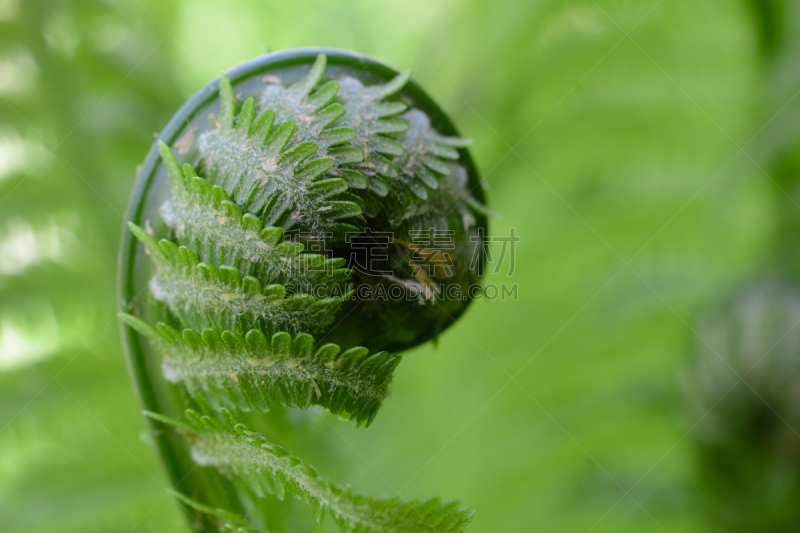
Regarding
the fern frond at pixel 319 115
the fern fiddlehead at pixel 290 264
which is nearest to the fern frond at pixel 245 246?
the fern fiddlehead at pixel 290 264

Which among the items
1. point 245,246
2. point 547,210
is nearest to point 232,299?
point 245,246

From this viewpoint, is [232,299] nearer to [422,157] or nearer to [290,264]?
[290,264]

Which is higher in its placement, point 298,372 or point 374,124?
point 374,124

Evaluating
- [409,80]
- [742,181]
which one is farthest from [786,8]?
[409,80]

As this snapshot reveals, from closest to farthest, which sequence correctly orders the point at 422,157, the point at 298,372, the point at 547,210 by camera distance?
the point at 298,372, the point at 422,157, the point at 547,210

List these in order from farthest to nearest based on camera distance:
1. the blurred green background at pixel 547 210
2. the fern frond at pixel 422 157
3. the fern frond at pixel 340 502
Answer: the blurred green background at pixel 547 210
the fern frond at pixel 422 157
the fern frond at pixel 340 502

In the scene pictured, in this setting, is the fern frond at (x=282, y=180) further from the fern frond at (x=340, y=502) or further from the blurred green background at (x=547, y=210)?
the blurred green background at (x=547, y=210)

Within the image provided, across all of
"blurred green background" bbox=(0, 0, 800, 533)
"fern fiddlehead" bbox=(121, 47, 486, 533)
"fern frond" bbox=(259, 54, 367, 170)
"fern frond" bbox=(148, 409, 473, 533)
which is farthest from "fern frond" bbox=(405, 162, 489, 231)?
"blurred green background" bbox=(0, 0, 800, 533)

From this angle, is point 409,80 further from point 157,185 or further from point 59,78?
point 59,78
